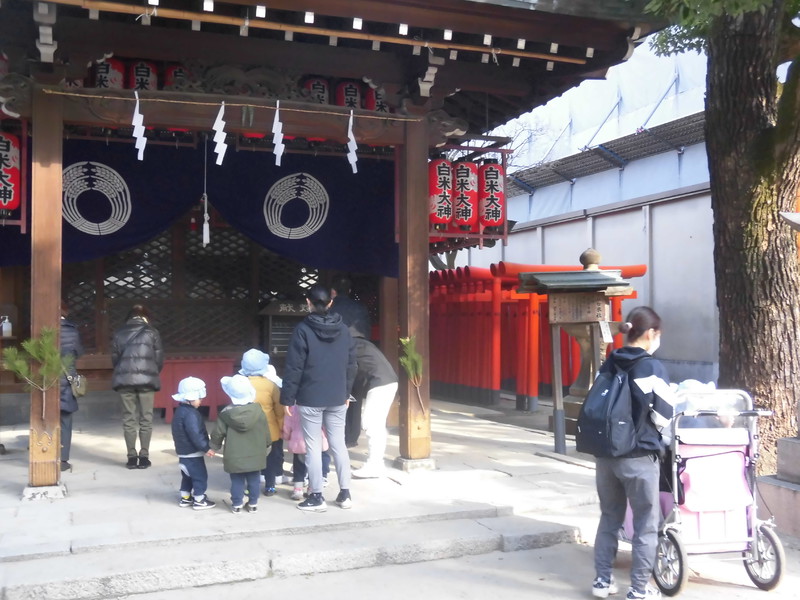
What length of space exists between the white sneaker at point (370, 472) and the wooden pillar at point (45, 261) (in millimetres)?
2751

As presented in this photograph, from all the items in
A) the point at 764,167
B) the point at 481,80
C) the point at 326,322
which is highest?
the point at 481,80

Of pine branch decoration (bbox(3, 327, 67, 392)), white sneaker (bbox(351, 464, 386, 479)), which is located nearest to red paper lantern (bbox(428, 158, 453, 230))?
white sneaker (bbox(351, 464, 386, 479))

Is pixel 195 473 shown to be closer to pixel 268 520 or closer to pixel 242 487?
pixel 242 487

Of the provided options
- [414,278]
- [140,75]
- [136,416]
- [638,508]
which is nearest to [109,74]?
[140,75]

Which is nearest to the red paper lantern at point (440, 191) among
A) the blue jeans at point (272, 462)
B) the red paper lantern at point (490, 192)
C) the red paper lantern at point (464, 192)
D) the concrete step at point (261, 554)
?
the red paper lantern at point (464, 192)

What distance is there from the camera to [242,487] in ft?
20.1

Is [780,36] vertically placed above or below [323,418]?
above

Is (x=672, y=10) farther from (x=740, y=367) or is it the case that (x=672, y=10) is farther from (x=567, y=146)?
(x=567, y=146)

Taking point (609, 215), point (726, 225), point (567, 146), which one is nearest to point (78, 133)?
point (726, 225)

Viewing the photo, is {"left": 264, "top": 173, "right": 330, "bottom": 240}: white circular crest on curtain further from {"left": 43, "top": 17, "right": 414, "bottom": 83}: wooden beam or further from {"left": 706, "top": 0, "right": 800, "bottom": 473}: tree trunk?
{"left": 706, "top": 0, "right": 800, "bottom": 473}: tree trunk

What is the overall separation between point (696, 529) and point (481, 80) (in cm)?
538

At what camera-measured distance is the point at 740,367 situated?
25.1 feet

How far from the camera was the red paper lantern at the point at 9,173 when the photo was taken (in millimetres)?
7891

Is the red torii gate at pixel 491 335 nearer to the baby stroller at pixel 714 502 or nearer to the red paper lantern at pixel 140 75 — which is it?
the red paper lantern at pixel 140 75
